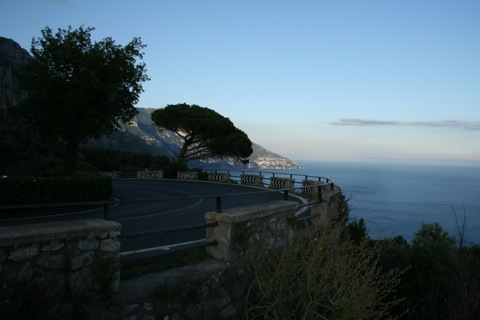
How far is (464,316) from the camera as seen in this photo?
8406 mm

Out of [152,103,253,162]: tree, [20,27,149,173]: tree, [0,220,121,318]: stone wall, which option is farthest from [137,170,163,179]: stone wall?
[0,220,121,318]: stone wall

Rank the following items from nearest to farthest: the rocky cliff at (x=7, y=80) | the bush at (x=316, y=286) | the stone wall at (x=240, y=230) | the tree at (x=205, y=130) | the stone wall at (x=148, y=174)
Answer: the bush at (x=316, y=286) < the stone wall at (x=240, y=230) < the stone wall at (x=148, y=174) < the tree at (x=205, y=130) < the rocky cliff at (x=7, y=80)

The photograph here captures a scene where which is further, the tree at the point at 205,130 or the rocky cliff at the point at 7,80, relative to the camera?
the rocky cliff at the point at 7,80

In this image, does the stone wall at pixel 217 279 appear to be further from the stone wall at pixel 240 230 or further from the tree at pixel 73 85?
the tree at pixel 73 85

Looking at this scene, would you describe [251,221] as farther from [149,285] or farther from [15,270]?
→ [15,270]

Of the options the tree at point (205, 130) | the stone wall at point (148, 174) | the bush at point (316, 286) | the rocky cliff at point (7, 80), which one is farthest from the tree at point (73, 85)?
the rocky cliff at point (7, 80)

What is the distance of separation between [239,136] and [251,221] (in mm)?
36406

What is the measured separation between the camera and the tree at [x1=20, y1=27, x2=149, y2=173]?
2088 centimetres

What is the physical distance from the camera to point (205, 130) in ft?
141

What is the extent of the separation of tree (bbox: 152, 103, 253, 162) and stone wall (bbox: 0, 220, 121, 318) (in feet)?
123

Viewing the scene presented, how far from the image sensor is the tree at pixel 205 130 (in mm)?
42375

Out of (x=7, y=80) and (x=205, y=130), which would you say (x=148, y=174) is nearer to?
(x=205, y=130)

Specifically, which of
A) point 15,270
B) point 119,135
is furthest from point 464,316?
point 119,135

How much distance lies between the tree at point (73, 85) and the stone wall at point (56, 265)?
18.0m
